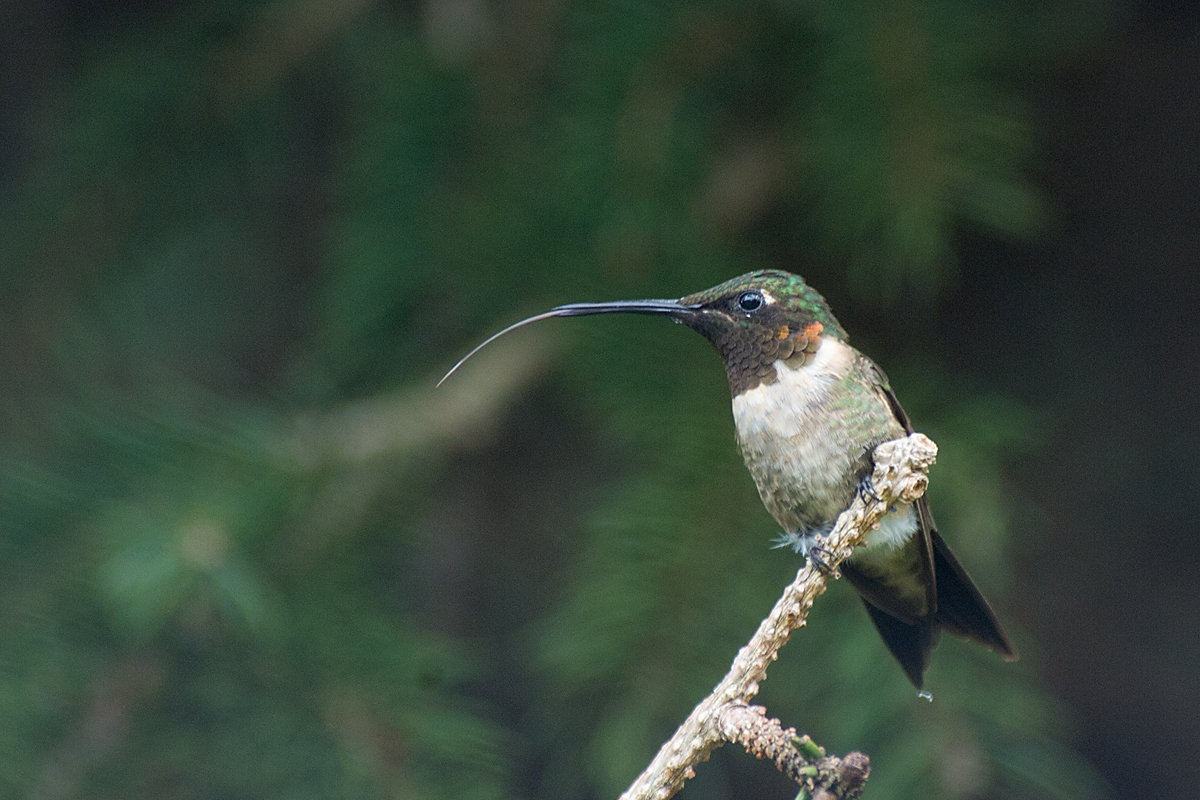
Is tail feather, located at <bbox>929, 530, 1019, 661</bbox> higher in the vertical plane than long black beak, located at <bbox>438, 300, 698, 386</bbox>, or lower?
lower

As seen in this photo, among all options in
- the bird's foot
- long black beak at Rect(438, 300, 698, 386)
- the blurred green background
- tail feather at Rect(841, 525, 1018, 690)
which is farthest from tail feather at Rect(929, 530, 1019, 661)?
the blurred green background

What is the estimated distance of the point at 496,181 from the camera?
5.30 feet

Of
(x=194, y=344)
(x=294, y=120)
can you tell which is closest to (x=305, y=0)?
(x=294, y=120)

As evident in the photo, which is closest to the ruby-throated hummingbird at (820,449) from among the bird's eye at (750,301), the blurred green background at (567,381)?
the bird's eye at (750,301)

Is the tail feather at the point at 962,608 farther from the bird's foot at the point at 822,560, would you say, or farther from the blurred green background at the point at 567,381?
the blurred green background at the point at 567,381

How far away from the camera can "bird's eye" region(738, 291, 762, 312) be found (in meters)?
0.81

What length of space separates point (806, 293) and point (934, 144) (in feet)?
1.57

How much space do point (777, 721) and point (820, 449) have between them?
32 cm

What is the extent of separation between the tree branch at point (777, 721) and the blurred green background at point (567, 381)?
1.93 ft

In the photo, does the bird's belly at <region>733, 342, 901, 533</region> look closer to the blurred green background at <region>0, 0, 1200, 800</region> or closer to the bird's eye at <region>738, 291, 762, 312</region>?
the bird's eye at <region>738, 291, 762, 312</region>

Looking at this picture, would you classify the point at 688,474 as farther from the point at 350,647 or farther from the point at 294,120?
the point at 294,120

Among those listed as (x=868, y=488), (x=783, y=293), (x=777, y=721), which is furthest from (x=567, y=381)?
(x=777, y=721)

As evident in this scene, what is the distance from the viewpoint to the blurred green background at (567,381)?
1.24m

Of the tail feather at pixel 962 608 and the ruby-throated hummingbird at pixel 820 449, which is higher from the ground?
the ruby-throated hummingbird at pixel 820 449
